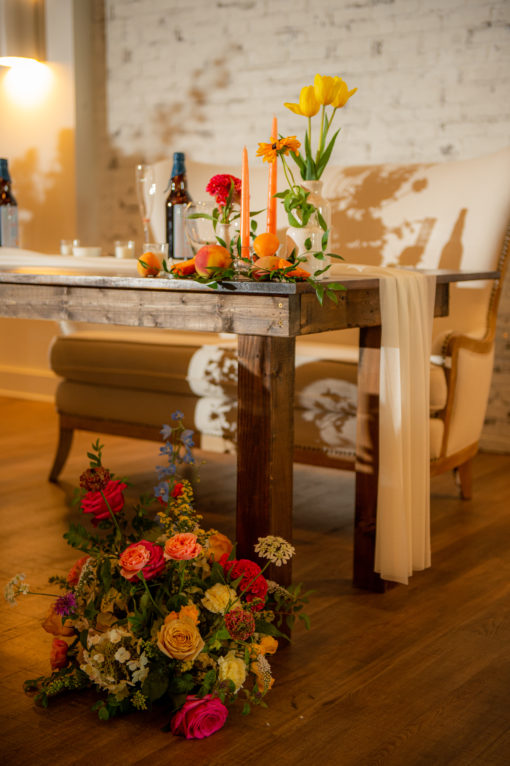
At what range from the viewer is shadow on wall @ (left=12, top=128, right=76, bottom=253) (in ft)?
15.0

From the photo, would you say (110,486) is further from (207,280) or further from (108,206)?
(108,206)

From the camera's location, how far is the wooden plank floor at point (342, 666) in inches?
55.7

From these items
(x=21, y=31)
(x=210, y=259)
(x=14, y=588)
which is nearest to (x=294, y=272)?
(x=210, y=259)

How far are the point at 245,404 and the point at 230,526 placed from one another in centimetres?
90

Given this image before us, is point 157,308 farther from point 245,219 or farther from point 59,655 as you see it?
point 59,655

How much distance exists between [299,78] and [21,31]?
151 cm

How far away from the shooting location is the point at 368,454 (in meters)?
2.09

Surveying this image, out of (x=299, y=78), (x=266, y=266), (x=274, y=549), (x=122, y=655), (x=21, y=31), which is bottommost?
(x=122, y=655)

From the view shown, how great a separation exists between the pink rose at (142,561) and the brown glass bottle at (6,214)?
1.64 m

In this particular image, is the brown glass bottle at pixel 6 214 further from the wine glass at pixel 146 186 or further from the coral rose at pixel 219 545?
the coral rose at pixel 219 545

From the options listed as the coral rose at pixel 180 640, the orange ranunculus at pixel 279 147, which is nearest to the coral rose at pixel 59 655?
the coral rose at pixel 180 640

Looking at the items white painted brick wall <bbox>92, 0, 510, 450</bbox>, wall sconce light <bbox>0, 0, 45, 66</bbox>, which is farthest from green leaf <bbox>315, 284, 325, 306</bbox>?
wall sconce light <bbox>0, 0, 45, 66</bbox>

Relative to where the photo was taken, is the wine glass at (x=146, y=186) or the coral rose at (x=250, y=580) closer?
the coral rose at (x=250, y=580)

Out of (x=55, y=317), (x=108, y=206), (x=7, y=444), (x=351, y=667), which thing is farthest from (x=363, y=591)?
(x=108, y=206)
